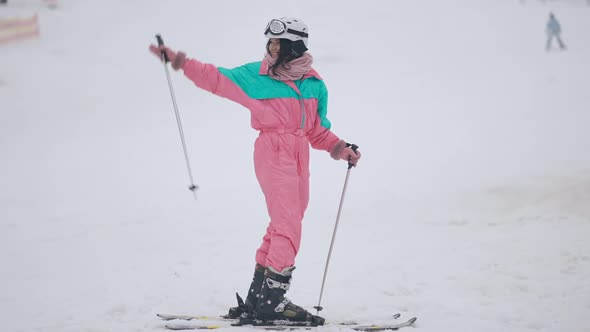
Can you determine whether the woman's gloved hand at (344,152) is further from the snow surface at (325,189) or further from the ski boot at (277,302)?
the snow surface at (325,189)

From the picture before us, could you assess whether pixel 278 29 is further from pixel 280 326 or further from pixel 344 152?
pixel 280 326

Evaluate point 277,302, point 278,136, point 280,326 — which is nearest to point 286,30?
point 278,136

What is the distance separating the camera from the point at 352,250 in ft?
21.5

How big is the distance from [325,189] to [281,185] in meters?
5.62

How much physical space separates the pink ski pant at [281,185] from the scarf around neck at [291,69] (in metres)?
0.37

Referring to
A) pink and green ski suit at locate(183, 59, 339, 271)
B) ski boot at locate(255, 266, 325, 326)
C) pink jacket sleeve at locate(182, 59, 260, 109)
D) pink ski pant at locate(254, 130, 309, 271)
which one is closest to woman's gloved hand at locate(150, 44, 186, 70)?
pink jacket sleeve at locate(182, 59, 260, 109)

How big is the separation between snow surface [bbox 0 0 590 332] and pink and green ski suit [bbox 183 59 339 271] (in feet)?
3.12

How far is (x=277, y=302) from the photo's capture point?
13.0 feet

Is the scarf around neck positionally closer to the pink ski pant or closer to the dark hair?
the dark hair

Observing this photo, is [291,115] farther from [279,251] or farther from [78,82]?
[78,82]

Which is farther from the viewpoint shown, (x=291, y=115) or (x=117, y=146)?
(x=117, y=146)

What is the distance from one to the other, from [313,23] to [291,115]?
77.2 ft

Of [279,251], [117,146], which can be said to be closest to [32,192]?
[117,146]

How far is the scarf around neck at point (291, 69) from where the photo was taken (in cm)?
390
